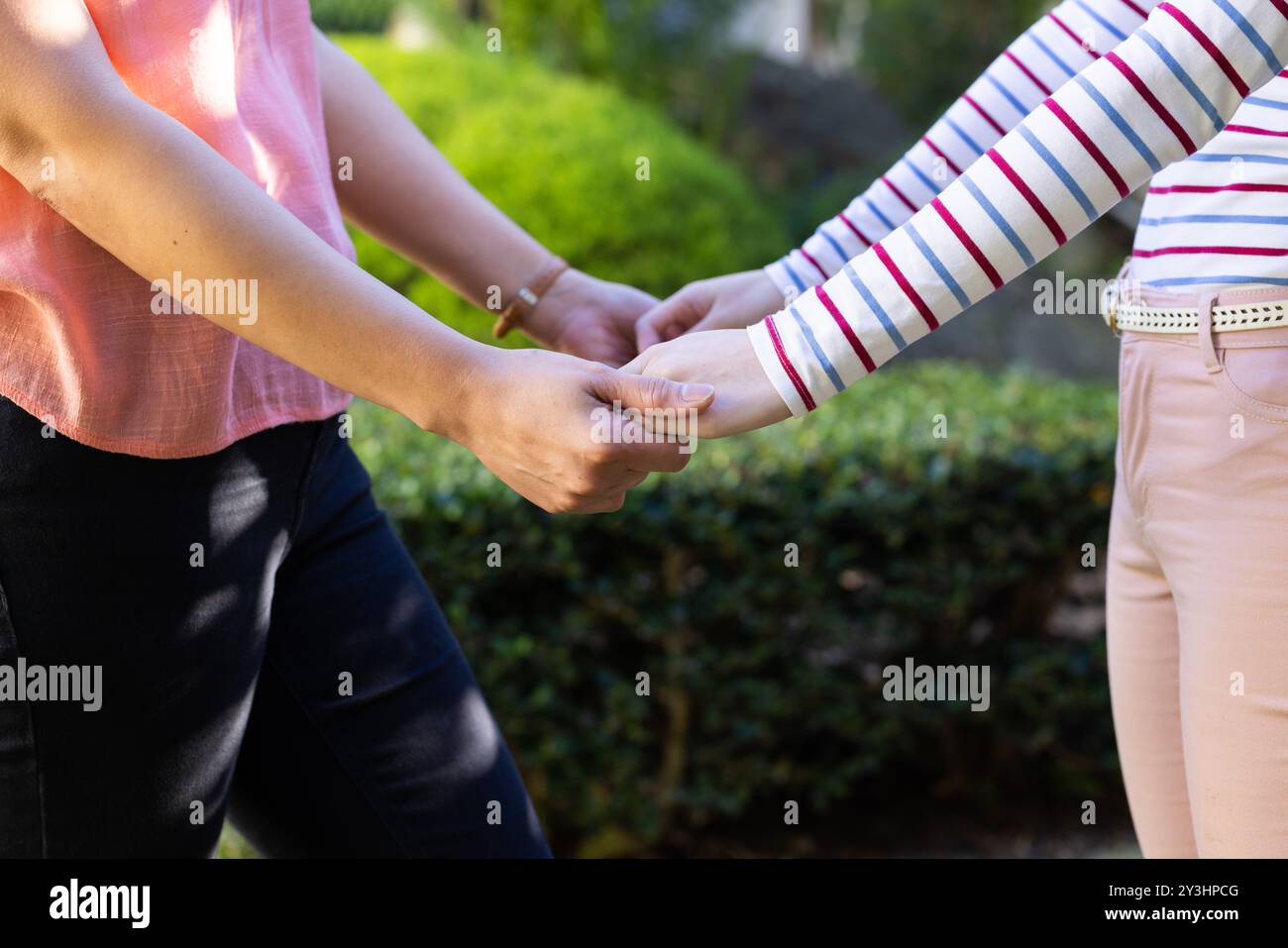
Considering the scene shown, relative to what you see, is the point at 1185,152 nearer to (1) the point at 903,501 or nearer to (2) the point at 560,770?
(1) the point at 903,501

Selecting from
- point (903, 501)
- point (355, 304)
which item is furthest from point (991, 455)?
point (355, 304)

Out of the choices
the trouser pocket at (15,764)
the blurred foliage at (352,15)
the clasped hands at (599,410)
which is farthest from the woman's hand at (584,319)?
the blurred foliage at (352,15)

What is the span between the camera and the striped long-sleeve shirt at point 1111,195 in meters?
1.31

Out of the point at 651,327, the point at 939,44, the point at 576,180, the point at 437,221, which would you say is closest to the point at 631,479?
the point at 651,327

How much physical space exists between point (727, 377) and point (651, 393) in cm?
9

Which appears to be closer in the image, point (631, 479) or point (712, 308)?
point (631, 479)

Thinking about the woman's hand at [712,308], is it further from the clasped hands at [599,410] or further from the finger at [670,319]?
the clasped hands at [599,410]

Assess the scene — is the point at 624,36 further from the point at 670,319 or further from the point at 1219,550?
the point at 1219,550

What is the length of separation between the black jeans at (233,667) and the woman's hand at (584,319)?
1.33ft

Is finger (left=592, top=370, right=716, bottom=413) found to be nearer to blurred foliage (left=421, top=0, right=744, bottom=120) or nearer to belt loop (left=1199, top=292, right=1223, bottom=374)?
belt loop (left=1199, top=292, right=1223, bottom=374)

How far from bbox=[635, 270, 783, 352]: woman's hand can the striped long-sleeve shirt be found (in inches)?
16.8

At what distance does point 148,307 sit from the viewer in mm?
1349

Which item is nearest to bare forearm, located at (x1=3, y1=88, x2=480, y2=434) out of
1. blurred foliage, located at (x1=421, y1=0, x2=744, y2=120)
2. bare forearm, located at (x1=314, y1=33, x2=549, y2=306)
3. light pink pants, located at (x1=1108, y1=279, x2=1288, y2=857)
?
bare forearm, located at (x1=314, y1=33, x2=549, y2=306)

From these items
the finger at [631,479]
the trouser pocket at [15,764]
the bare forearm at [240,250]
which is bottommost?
the trouser pocket at [15,764]
